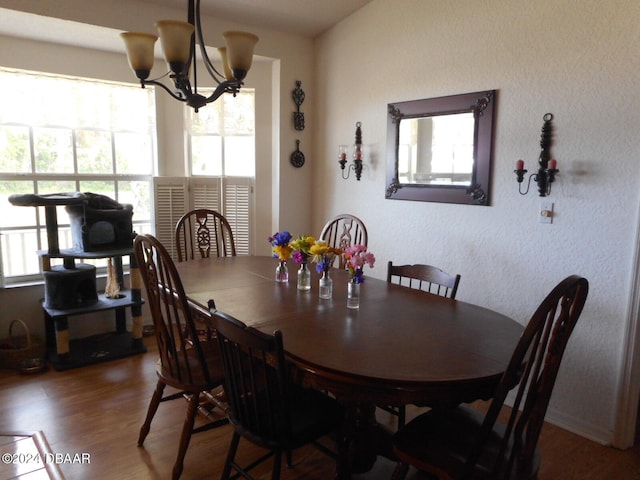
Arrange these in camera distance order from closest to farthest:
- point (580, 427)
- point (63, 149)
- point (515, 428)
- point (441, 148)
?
point (515, 428)
point (580, 427)
point (441, 148)
point (63, 149)

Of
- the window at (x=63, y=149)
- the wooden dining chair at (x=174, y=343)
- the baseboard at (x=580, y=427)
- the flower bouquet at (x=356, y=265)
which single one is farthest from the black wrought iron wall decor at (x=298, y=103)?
the baseboard at (x=580, y=427)

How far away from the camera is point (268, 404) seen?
148 centimetres

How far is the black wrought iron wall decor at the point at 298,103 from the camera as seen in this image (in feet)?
13.0

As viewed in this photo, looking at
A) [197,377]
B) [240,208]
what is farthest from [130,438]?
[240,208]

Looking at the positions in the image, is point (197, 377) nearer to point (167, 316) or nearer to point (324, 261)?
point (167, 316)

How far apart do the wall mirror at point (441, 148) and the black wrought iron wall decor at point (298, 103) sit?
97 cm

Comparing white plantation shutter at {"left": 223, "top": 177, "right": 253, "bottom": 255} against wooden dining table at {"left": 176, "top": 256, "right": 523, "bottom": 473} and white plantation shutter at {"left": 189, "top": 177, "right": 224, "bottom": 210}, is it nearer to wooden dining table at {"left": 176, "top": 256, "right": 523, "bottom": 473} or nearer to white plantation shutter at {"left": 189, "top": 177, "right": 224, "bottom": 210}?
white plantation shutter at {"left": 189, "top": 177, "right": 224, "bottom": 210}

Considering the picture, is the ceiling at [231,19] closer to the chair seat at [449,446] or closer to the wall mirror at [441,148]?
the wall mirror at [441,148]

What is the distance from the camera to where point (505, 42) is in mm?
2588

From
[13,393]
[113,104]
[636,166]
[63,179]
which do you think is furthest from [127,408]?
[636,166]

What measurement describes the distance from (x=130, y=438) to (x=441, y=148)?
2.50 metres

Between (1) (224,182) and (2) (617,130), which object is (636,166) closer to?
(2) (617,130)

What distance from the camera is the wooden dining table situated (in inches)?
A: 52.9

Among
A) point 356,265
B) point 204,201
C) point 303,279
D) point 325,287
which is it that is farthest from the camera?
point 204,201
